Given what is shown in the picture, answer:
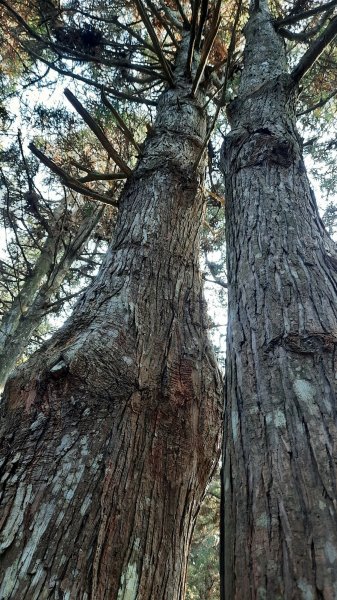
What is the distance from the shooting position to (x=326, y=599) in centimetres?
71

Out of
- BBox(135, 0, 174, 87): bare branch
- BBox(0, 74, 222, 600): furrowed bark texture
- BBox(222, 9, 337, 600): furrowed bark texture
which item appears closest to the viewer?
BBox(222, 9, 337, 600): furrowed bark texture

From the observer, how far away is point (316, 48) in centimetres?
225

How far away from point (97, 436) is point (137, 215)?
1.33 m

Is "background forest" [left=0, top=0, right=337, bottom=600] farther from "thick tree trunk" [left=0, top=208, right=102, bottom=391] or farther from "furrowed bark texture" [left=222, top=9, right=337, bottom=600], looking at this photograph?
"furrowed bark texture" [left=222, top=9, right=337, bottom=600]

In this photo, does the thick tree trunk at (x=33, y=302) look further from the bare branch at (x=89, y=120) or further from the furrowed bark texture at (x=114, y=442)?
the furrowed bark texture at (x=114, y=442)

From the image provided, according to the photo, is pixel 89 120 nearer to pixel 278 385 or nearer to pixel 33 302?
pixel 278 385

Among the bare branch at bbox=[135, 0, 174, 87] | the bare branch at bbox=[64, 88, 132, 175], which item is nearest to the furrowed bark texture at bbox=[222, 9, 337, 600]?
the bare branch at bbox=[64, 88, 132, 175]

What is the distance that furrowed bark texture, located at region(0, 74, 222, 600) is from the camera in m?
1.13

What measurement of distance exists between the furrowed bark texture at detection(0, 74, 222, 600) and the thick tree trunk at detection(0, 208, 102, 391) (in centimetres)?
336

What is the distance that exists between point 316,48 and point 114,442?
2.09 meters

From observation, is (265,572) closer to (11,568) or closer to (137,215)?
(11,568)

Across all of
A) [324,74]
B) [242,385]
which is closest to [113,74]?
[324,74]

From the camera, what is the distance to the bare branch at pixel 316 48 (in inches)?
84.0

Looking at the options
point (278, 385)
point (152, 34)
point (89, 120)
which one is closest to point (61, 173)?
point (89, 120)
